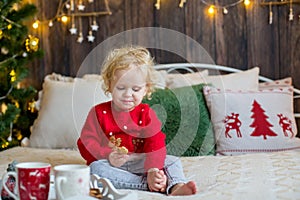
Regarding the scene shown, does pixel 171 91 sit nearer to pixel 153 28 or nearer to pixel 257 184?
pixel 153 28

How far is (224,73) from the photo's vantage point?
303 cm

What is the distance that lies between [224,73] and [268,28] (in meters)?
0.37

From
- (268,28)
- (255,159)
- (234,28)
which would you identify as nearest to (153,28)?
(234,28)

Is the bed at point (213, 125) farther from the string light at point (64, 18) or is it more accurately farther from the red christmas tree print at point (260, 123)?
the string light at point (64, 18)

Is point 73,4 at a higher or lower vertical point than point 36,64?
higher

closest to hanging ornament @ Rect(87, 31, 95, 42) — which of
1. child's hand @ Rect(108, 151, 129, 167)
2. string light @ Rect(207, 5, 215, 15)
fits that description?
string light @ Rect(207, 5, 215, 15)

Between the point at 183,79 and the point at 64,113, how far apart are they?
0.70 m

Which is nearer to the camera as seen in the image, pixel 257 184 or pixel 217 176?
pixel 257 184

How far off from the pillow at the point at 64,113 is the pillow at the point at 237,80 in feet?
2.13

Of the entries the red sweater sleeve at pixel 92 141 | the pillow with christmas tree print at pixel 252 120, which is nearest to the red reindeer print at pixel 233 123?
the pillow with christmas tree print at pixel 252 120

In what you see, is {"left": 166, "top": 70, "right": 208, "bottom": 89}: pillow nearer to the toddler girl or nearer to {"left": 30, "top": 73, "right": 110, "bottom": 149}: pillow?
{"left": 30, "top": 73, "right": 110, "bottom": 149}: pillow

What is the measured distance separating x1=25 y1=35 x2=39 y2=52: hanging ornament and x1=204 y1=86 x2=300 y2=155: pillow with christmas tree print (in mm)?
1120

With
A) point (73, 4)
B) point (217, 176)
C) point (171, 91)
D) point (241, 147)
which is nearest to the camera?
point (217, 176)

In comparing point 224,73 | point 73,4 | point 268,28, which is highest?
point 73,4
